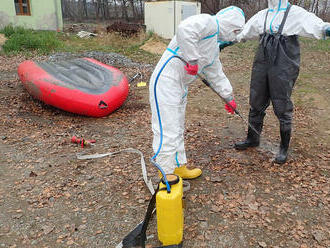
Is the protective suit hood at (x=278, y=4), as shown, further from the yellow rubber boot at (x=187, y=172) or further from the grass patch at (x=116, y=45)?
the grass patch at (x=116, y=45)

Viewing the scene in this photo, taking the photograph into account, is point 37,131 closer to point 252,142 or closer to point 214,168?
point 214,168

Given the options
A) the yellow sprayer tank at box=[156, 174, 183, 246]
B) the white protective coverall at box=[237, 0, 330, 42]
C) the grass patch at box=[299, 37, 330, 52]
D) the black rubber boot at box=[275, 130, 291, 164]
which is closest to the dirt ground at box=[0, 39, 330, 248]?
the black rubber boot at box=[275, 130, 291, 164]

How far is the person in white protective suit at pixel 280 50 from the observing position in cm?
301

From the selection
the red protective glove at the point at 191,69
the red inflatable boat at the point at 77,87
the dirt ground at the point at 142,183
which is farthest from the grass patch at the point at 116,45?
the red protective glove at the point at 191,69

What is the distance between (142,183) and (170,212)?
1142 millimetres

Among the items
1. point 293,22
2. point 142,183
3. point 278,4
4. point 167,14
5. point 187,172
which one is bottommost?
point 142,183

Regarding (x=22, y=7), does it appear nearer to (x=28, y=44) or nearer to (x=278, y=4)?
(x=28, y=44)

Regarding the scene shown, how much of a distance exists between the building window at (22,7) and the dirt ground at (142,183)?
1217 centimetres

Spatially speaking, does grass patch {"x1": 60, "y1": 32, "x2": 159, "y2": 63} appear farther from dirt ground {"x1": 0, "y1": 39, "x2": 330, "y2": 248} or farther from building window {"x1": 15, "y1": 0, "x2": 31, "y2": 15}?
dirt ground {"x1": 0, "y1": 39, "x2": 330, "y2": 248}

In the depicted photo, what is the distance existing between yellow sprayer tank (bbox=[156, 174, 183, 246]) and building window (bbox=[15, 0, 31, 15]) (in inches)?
639

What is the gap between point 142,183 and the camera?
328 cm

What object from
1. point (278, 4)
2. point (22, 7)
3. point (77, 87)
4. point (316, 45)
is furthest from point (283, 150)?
point (22, 7)

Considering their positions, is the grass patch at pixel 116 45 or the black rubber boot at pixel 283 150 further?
the grass patch at pixel 116 45

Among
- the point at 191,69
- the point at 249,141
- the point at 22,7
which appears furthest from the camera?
the point at 22,7
